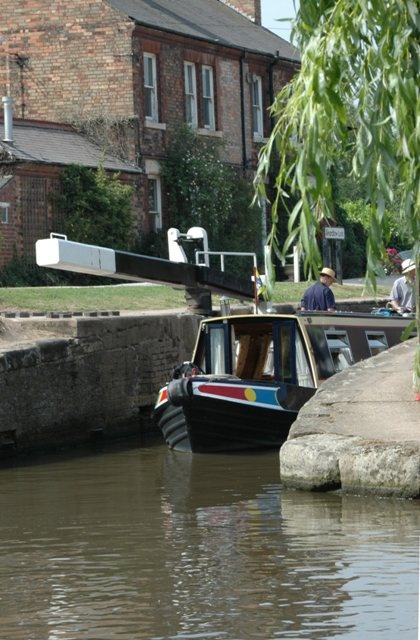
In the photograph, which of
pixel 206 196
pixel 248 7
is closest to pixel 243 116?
pixel 206 196

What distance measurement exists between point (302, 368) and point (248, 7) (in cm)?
3151

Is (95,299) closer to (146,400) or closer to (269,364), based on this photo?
(146,400)

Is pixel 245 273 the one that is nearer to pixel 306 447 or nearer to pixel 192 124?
pixel 192 124

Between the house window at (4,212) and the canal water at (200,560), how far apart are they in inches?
728

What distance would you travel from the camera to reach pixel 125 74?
39688mm

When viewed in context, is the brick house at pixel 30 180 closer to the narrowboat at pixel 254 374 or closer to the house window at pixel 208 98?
the house window at pixel 208 98

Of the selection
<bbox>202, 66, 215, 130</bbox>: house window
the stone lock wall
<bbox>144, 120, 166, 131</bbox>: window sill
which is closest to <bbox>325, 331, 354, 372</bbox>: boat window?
the stone lock wall

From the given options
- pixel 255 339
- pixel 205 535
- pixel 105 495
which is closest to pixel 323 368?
pixel 255 339

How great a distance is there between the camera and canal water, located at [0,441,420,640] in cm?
948

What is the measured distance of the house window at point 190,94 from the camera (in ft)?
138

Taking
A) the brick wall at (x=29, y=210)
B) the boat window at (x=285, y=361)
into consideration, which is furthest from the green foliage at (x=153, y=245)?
the boat window at (x=285, y=361)

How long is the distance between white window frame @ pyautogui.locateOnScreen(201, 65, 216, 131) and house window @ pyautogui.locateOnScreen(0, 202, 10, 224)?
9019 millimetres

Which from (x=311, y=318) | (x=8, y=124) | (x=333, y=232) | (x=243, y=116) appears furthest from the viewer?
(x=243, y=116)

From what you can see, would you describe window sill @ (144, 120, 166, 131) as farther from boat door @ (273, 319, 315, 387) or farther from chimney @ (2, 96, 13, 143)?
boat door @ (273, 319, 315, 387)
